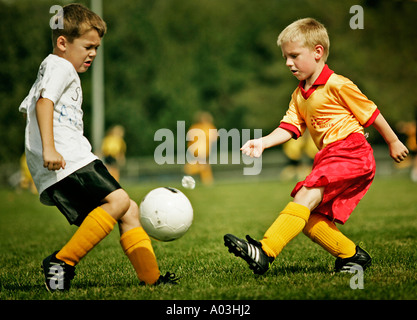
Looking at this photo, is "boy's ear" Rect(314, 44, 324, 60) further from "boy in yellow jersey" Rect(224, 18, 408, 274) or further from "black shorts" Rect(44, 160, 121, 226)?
"black shorts" Rect(44, 160, 121, 226)

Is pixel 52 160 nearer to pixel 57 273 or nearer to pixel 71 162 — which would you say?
pixel 71 162

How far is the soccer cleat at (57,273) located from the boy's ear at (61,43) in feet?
4.53

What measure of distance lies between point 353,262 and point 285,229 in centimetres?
69

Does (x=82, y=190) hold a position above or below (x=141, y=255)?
above

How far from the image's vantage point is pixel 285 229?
3.87 meters

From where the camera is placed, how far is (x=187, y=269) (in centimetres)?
462

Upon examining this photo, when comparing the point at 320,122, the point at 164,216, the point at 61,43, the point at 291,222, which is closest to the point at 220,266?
the point at 164,216

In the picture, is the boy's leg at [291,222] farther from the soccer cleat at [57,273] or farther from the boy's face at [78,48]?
the boy's face at [78,48]

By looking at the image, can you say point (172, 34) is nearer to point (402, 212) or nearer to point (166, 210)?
point (402, 212)

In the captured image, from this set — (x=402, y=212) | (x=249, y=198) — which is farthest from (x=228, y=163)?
(x=402, y=212)

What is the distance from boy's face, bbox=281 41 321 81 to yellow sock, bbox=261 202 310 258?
955 millimetres

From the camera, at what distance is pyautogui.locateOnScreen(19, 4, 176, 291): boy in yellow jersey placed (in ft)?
11.8

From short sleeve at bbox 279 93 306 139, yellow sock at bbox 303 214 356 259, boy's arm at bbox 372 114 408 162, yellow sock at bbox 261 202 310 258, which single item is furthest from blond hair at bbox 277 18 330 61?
yellow sock at bbox 303 214 356 259

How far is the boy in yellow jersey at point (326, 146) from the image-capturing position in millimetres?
3957
